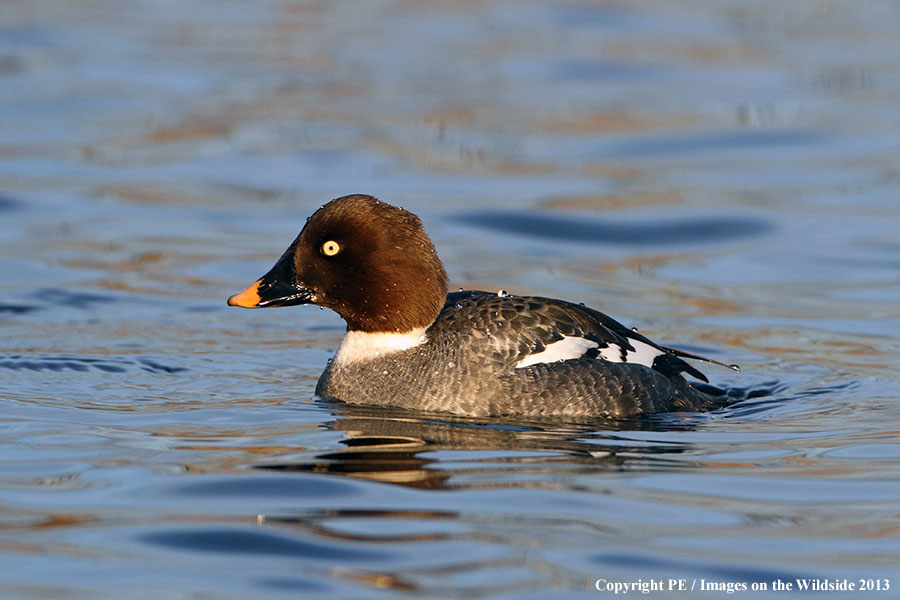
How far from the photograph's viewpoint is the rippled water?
6004mm

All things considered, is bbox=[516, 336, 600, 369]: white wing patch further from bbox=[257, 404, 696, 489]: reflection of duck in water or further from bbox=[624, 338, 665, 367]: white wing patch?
bbox=[257, 404, 696, 489]: reflection of duck in water

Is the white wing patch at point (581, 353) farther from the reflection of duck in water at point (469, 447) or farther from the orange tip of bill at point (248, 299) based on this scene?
the orange tip of bill at point (248, 299)

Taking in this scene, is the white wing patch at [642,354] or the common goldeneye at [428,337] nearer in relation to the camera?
the common goldeneye at [428,337]

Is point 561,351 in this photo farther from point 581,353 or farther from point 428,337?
point 428,337

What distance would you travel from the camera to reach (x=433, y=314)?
8477 millimetres

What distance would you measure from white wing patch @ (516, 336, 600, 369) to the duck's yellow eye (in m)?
1.22

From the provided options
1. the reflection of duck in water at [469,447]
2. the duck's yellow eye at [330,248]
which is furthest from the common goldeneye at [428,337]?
the reflection of duck in water at [469,447]

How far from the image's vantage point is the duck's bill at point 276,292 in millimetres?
8367

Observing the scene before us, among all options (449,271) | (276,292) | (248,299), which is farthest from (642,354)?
(449,271)

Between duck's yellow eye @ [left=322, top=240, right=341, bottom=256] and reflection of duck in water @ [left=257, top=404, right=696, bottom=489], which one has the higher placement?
duck's yellow eye @ [left=322, top=240, right=341, bottom=256]

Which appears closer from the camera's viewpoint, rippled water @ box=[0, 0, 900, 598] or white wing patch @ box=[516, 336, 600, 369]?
rippled water @ box=[0, 0, 900, 598]

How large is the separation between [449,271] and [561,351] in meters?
4.47

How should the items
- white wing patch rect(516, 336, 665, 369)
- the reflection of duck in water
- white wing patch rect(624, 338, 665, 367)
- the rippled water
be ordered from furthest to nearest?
white wing patch rect(624, 338, 665, 367), white wing patch rect(516, 336, 665, 369), the reflection of duck in water, the rippled water

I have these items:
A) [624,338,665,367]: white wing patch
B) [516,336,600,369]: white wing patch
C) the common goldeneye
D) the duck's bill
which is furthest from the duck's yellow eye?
[624,338,665,367]: white wing patch
